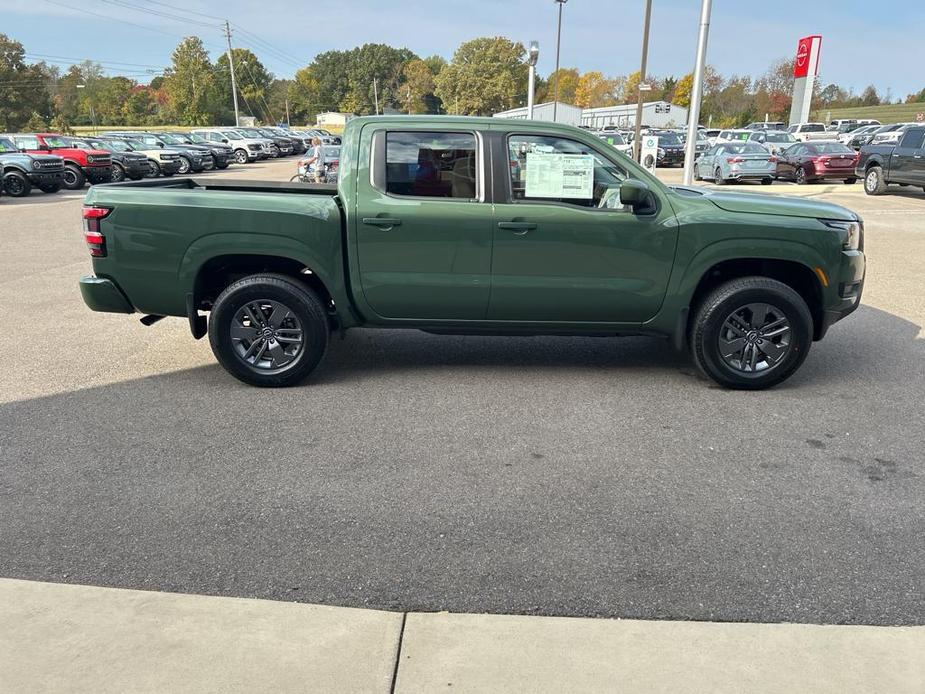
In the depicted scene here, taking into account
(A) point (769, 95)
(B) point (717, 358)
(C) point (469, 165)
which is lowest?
(B) point (717, 358)

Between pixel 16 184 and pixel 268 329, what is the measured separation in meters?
20.1

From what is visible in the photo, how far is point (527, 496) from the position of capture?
3807mm

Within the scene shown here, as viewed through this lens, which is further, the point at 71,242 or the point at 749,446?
the point at 71,242

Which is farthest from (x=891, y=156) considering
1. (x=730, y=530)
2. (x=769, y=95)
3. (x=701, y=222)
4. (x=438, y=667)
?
(x=769, y=95)

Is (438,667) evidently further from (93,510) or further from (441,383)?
(441,383)

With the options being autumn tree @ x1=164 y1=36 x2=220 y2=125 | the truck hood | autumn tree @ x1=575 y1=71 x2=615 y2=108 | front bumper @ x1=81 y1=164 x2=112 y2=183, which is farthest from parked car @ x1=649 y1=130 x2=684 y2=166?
autumn tree @ x1=575 y1=71 x2=615 y2=108

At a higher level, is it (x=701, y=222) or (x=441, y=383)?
(x=701, y=222)

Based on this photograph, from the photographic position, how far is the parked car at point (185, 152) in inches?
1149

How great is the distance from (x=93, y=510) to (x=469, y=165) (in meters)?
3.27

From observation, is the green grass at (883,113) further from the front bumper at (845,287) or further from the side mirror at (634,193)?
the side mirror at (634,193)

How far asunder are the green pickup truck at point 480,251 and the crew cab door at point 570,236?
0.01 meters

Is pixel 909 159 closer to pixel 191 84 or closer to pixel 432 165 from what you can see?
pixel 432 165

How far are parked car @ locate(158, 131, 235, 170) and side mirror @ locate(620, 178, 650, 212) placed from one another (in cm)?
3073

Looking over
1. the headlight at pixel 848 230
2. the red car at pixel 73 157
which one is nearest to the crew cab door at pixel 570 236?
the headlight at pixel 848 230
